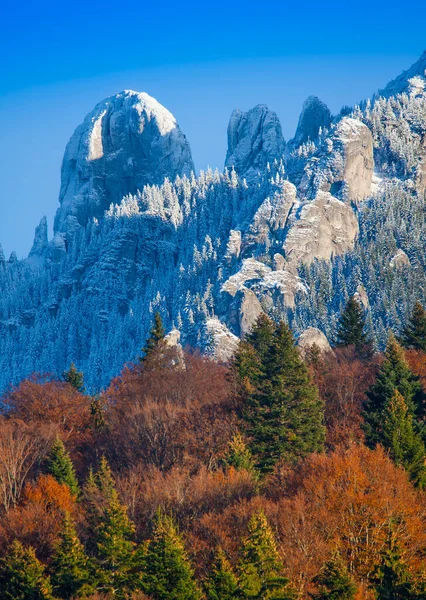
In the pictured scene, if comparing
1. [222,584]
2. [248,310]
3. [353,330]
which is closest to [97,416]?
[353,330]

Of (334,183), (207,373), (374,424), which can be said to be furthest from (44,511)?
(334,183)

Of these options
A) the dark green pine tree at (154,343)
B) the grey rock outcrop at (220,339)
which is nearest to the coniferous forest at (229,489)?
the dark green pine tree at (154,343)

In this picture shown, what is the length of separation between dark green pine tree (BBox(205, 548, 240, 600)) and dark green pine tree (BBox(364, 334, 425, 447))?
18025 mm

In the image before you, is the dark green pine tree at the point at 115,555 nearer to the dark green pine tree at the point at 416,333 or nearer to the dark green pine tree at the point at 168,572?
the dark green pine tree at the point at 168,572

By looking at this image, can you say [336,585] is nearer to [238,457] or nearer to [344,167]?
[238,457]

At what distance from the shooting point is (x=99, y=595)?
40.0m

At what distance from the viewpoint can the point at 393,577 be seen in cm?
3788

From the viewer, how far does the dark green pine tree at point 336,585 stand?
3525 cm

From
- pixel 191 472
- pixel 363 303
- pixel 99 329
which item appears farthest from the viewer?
pixel 99 329

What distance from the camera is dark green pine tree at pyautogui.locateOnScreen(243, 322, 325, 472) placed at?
175 feet

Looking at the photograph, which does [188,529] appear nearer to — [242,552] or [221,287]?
[242,552]

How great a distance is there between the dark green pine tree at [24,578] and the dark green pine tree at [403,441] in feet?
66.3

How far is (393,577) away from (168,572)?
10053mm

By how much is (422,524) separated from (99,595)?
16.0 metres
